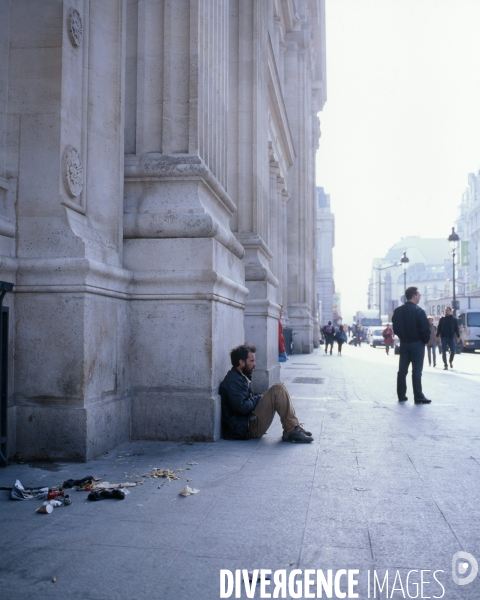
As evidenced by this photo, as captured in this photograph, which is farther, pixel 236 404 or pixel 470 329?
pixel 470 329

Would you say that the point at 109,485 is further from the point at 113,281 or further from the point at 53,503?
the point at 113,281

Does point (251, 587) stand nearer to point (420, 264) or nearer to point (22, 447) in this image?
point (22, 447)

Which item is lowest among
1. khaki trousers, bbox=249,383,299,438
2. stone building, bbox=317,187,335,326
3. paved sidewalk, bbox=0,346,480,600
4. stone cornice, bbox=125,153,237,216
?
paved sidewalk, bbox=0,346,480,600

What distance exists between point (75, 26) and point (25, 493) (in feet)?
14.3

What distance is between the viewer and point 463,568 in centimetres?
328

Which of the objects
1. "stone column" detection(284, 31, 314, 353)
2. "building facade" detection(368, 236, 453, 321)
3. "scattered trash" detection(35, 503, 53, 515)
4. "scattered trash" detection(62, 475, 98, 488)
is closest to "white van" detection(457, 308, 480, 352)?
"stone column" detection(284, 31, 314, 353)

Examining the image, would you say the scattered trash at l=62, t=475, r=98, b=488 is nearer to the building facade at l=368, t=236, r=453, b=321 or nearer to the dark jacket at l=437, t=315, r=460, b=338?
the dark jacket at l=437, t=315, r=460, b=338

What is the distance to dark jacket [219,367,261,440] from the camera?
6930mm

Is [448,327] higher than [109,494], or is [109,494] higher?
[448,327]

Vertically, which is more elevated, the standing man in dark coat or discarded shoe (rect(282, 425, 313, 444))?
the standing man in dark coat

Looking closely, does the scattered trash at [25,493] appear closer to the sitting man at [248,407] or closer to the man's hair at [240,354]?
the sitting man at [248,407]

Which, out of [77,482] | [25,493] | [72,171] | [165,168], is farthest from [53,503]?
[165,168]

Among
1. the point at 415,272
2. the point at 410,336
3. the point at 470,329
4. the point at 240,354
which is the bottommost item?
the point at 240,354

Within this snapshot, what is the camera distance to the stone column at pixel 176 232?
696 centimetres
